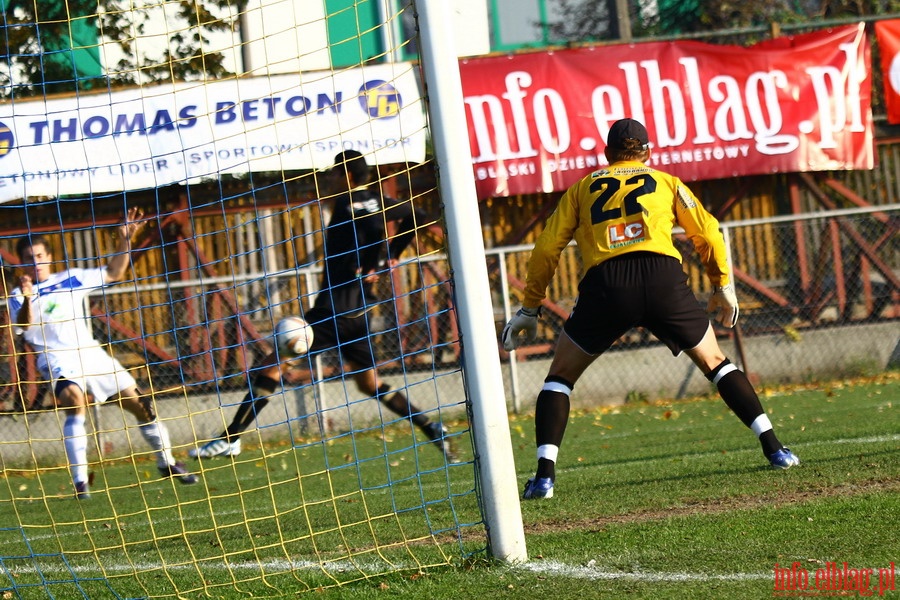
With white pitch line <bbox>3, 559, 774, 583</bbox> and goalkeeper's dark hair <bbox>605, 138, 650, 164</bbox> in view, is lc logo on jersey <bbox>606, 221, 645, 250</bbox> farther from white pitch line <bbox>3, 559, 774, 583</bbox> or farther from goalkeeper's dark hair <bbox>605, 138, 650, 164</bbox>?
white pitch line <bbox>3, 559, 774, 583</bbox>

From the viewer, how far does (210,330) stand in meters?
12.3

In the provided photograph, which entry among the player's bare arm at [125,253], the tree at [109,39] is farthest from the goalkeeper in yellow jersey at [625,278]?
the tree at [109,39]

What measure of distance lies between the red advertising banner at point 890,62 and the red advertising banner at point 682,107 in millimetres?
288

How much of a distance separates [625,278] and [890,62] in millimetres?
10527

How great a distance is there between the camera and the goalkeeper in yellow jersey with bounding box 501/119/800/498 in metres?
5.86

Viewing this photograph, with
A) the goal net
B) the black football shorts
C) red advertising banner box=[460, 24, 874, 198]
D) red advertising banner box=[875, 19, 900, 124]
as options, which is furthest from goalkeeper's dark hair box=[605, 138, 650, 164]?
red advertising banner box=[875, 19, 900, 124]

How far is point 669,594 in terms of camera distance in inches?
155

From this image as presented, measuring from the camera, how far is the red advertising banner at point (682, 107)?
14453mm

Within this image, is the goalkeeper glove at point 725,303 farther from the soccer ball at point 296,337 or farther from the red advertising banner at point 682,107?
the red advertising banner at point 682,107

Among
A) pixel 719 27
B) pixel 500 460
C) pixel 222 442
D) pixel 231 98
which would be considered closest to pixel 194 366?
pixel 231 98

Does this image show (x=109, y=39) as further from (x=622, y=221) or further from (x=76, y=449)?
(x=622, y=221)

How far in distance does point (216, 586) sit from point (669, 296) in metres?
2.71

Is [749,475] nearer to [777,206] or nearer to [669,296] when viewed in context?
[669,296]

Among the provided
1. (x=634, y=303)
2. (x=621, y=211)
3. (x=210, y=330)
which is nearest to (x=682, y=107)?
(x=210, y=330)
